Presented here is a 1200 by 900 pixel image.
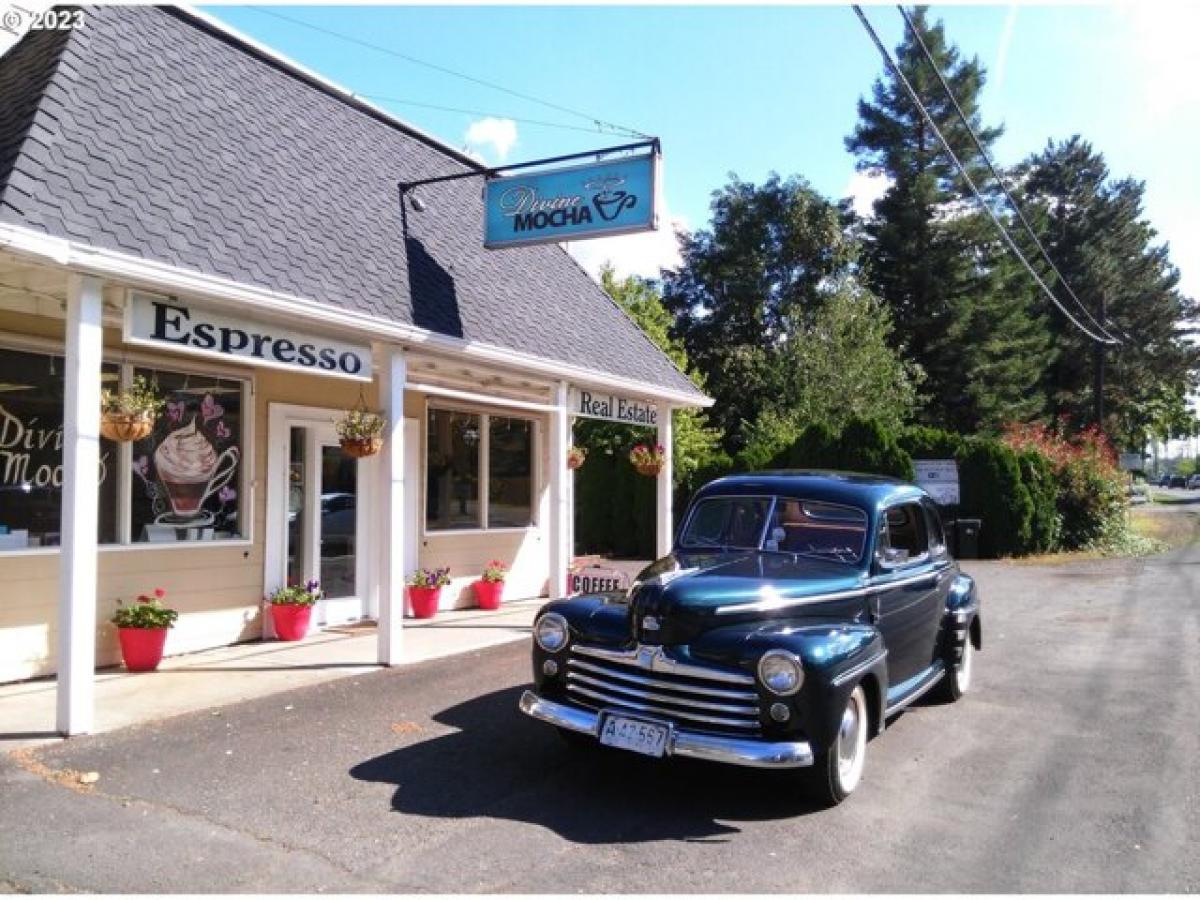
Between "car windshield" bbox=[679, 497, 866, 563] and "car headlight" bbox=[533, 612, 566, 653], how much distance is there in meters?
1.34

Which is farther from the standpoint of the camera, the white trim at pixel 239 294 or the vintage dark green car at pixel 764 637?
the white trim at pixel 239 294

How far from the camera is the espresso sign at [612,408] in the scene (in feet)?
35.3

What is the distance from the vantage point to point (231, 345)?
6605 mm

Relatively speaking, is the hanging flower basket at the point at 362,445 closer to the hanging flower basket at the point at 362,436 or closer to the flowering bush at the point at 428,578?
the hanging flower basket at the point at 362,436

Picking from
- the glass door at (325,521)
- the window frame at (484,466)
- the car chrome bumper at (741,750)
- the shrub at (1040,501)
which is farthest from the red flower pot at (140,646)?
the shrub at (1040,501)

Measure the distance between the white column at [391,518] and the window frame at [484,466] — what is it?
10.00ft

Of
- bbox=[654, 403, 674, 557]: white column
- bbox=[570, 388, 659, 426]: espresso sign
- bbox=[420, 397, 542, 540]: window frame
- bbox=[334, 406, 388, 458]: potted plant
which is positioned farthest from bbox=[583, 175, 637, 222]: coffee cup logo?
bbox=[654, 403, 674, 557]: white column

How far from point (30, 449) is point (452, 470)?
201 inches

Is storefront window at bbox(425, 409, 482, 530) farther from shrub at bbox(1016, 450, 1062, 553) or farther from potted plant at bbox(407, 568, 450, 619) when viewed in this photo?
shrub at bbox(1016, 450, 1062, 553)

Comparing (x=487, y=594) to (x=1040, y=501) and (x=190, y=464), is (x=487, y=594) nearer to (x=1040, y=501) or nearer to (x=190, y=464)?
(x=190, y=464)

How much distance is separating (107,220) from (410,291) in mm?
2944

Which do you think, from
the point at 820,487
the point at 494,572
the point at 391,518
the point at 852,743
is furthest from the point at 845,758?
the point at 494,572

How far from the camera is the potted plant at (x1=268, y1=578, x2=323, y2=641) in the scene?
29.3 feet

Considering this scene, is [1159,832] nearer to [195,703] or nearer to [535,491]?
[195,703]
